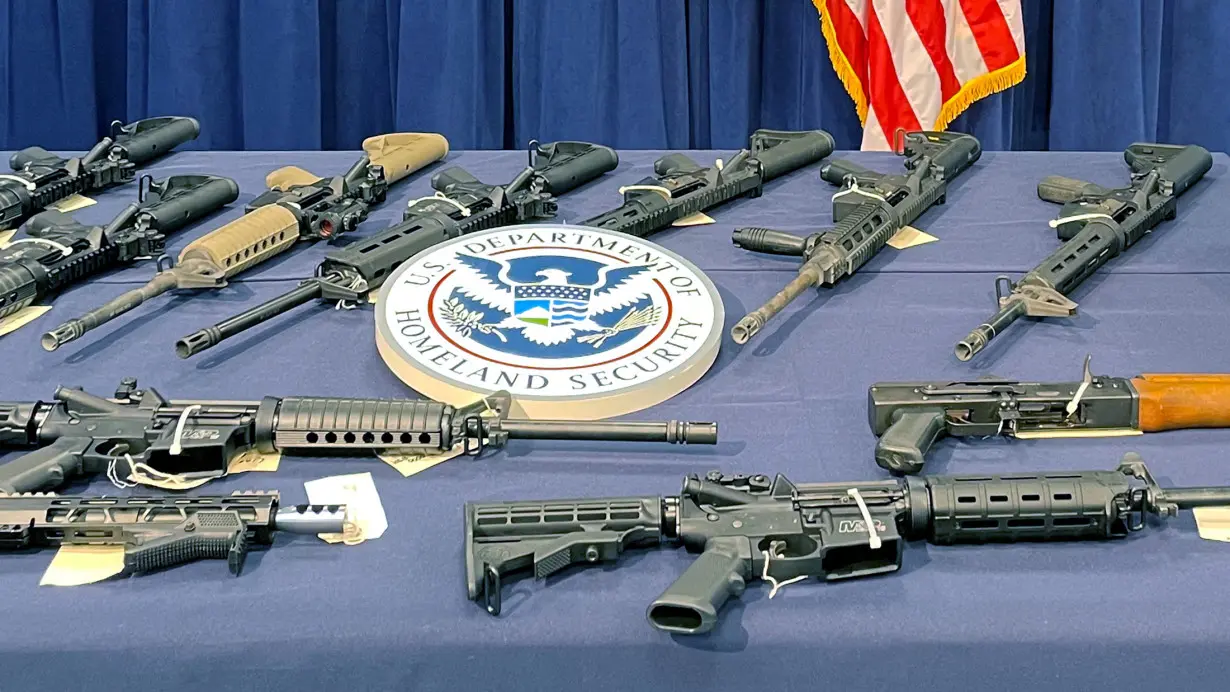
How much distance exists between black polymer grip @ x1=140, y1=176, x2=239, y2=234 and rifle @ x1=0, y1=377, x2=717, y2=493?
3.09 feet

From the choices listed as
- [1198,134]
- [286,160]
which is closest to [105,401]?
[286,160]

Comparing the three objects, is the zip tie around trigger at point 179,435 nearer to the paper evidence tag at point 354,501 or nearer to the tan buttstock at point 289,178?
the paper evidence tag at point 354,501

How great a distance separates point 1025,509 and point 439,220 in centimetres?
159

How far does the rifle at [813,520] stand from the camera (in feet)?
6.33

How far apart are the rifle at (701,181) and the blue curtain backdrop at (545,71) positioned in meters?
1.10

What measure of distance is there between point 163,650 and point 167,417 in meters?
0.56

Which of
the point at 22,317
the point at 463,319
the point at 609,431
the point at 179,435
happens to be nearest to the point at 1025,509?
the point at 609,431

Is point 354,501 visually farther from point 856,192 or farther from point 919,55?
point 919,55

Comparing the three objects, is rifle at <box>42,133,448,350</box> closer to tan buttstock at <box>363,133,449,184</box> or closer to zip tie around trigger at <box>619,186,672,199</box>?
tan buttstock at <box>363,133,449,184</box>

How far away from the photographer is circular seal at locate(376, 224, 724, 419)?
240cm

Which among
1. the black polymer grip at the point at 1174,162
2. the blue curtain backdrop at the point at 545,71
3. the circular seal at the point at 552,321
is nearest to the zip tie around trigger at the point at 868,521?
the circular seal at the point at 552,321

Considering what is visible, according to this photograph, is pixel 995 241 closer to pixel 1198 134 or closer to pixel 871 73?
pixel 871 73

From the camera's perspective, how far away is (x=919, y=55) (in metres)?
4.36

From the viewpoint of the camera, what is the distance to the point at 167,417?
7.39 feet
